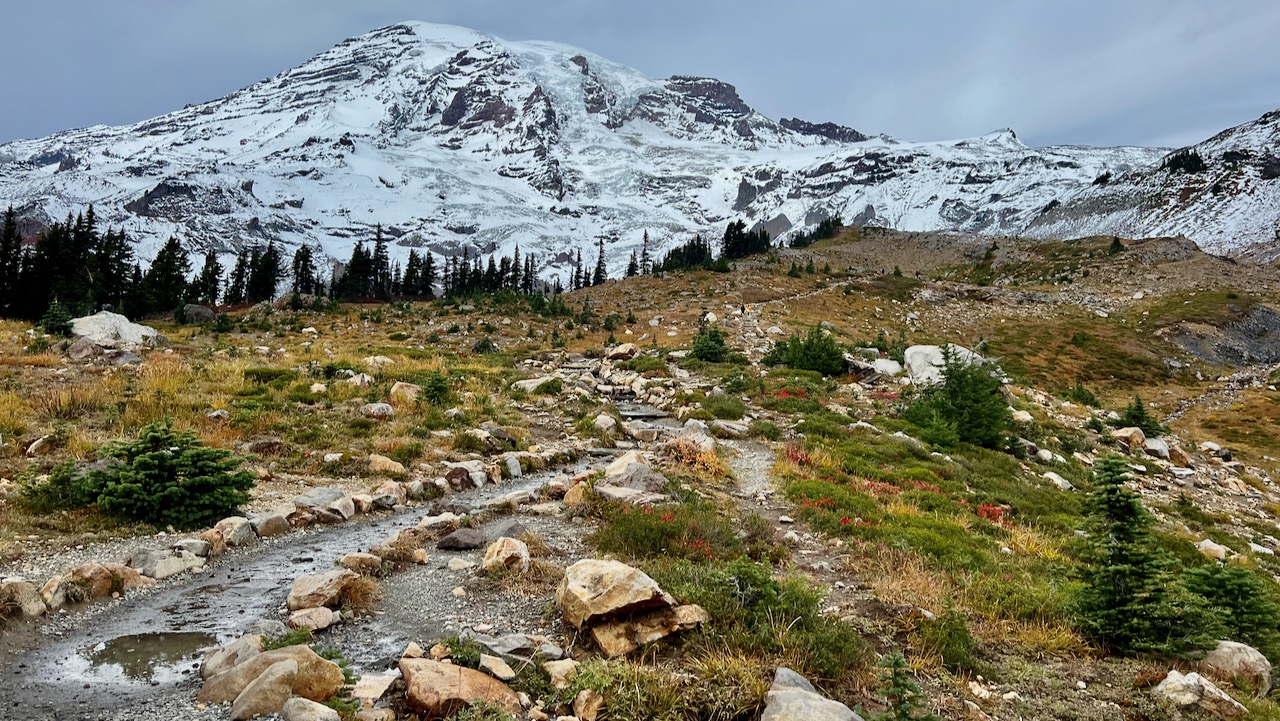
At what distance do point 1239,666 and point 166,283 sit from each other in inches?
3294

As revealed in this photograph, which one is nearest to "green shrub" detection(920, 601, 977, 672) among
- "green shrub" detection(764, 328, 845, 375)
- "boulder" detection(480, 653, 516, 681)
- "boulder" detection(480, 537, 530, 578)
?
"boulder" detection(480, 653, 516, 681)

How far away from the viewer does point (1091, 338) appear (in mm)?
46375

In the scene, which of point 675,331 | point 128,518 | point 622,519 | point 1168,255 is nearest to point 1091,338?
point 675,331

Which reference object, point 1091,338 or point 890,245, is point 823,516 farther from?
point 890,245

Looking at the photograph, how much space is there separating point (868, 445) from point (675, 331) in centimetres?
2510

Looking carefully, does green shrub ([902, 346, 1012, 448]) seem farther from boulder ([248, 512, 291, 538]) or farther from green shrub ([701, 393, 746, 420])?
boulder ([248, 512, 291, 538])

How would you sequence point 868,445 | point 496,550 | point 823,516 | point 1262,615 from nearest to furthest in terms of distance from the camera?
point 1262,615
point 496,550
point 823,516
point 868,445

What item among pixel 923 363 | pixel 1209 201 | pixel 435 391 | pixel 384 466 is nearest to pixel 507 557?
pixel 384 466

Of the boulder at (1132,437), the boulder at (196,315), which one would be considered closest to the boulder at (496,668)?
the boulder at (1132,437)

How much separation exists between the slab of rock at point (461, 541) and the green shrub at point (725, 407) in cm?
1178

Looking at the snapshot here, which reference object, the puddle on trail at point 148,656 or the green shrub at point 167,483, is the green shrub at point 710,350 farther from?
the puddle on trail at point 148,656

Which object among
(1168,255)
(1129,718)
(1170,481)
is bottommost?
(1170,481)

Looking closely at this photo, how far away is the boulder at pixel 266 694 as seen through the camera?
171 inches

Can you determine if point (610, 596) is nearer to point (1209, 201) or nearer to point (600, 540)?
point (600, 540)
